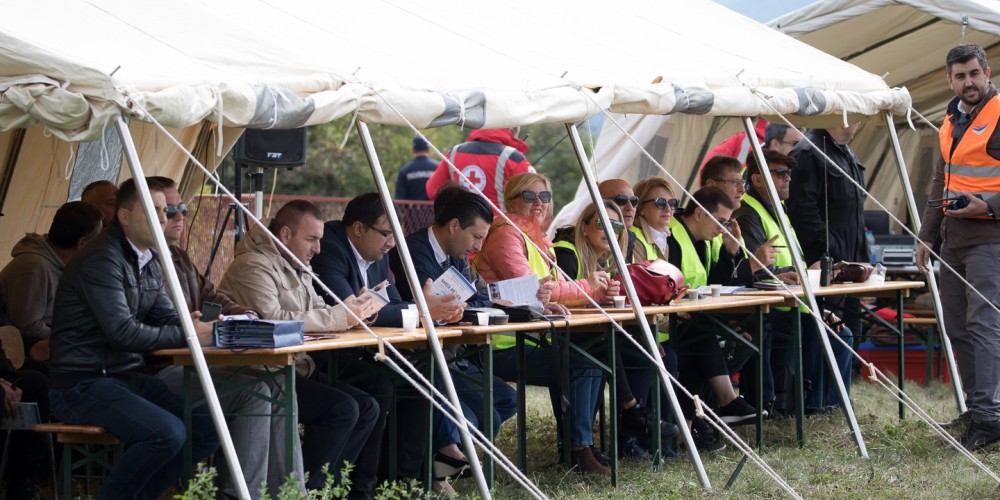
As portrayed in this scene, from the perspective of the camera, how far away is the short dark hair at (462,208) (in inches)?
247

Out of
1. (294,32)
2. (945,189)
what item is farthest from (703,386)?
(294,32)

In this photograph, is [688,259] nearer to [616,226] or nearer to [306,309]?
[616,226]

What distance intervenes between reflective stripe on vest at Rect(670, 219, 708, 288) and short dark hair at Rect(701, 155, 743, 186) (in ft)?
2.03

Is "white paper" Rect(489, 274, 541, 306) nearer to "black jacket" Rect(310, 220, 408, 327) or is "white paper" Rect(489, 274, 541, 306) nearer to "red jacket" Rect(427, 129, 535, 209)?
"black jacket" Rect(310, 220, 408, 327)

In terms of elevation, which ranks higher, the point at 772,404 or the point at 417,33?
the point at 417,33

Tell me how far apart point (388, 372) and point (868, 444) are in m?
3.06

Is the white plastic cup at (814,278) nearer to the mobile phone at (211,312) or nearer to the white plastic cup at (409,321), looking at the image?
the white plastic cup at (409,321)

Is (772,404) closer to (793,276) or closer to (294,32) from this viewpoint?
(793,276)

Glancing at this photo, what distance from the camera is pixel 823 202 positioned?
344 inches

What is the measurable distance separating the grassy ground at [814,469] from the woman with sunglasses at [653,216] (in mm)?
1149

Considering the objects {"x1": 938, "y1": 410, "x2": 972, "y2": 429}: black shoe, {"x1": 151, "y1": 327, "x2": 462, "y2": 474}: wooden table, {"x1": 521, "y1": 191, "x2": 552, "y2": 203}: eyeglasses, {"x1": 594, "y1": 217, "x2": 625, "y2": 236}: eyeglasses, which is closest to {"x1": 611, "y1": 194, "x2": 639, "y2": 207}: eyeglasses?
{"x1": 594, "y1": 217, "x2": 625, "y2": 236}: eyeglasses

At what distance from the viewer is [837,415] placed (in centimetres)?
845

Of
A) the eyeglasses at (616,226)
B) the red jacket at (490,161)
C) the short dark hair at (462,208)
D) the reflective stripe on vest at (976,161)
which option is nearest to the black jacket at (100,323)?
the short dark hair at (462,208)

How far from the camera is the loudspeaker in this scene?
834 cm
